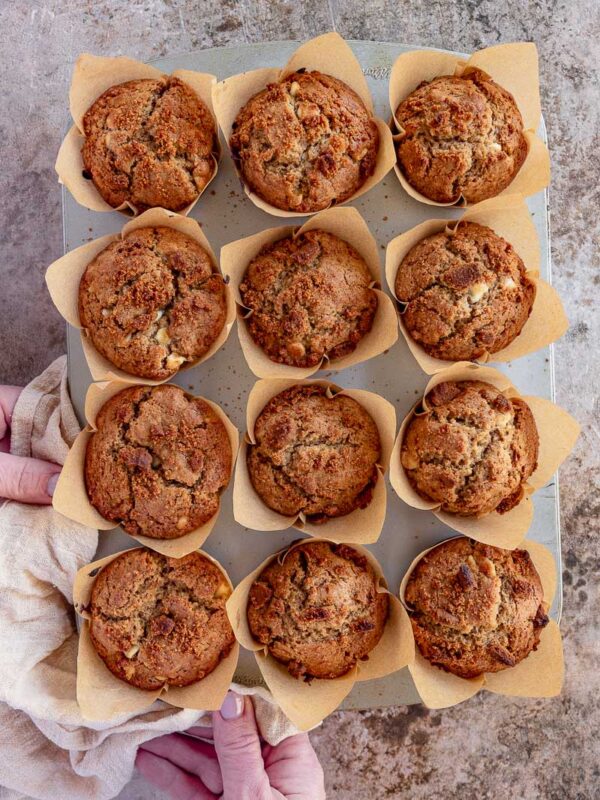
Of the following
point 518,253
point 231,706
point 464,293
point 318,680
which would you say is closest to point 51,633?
point 231,706

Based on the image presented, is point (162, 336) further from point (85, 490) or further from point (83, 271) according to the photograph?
point (85, 490)

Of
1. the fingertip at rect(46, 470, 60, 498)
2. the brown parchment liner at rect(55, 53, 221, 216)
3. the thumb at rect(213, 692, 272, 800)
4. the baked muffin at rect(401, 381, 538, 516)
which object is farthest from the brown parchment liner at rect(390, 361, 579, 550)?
the fingertip at rect(46, 470, 60, 498)

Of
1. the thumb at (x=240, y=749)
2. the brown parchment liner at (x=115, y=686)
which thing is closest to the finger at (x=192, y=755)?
the thumb at (x=240, y=749)

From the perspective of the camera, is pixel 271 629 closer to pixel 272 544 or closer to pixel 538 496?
pixel 272 544

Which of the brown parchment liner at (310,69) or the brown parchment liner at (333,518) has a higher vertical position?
the brown parchment liner at (310,69)

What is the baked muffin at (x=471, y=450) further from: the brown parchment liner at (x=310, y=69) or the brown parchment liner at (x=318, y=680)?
the brown parchment liner at (x=310, y=69)

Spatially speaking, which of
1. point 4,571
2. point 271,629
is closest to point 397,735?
point 271,629
